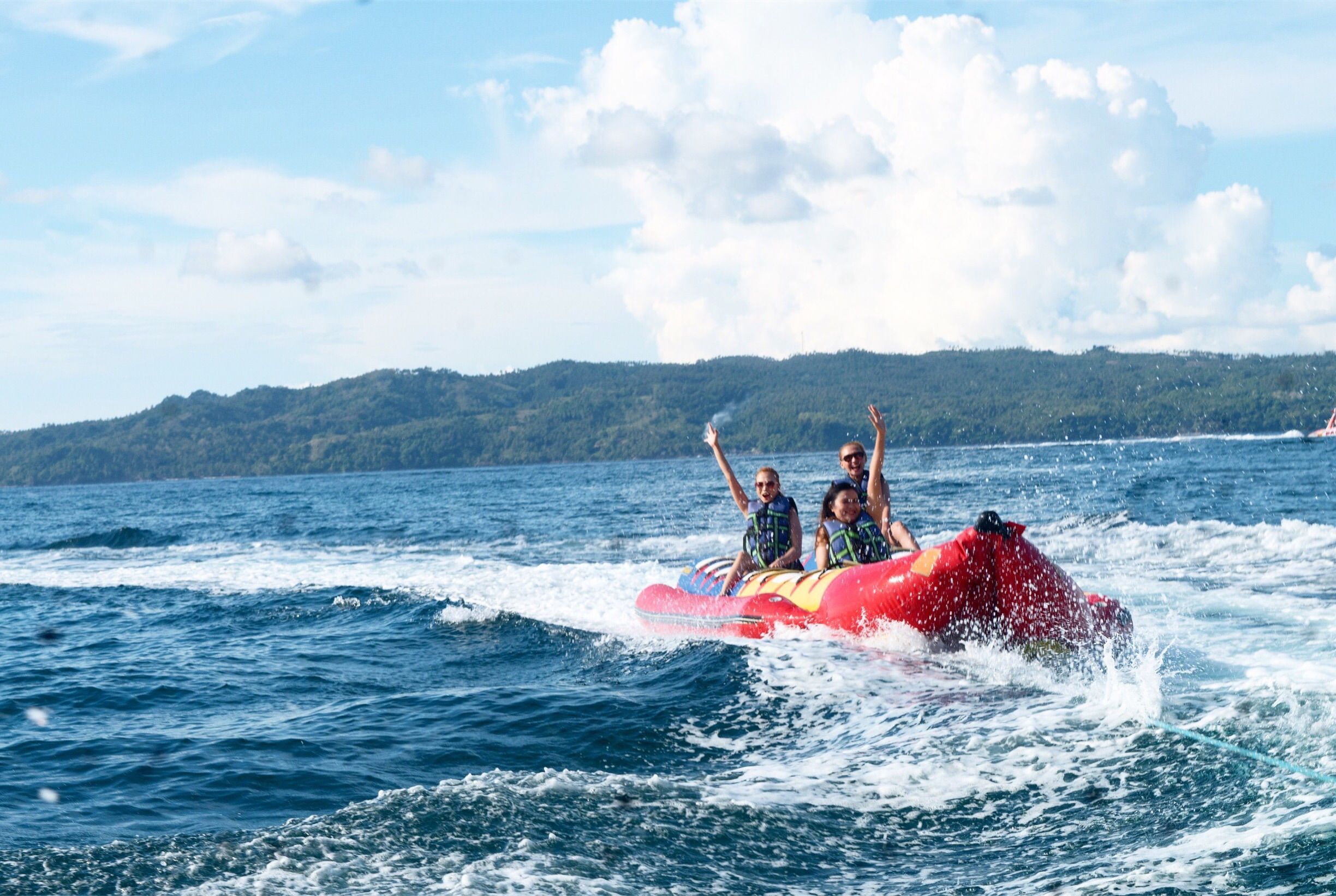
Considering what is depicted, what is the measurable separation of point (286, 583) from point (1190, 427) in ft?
317

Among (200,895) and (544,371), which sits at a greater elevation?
(544,371)

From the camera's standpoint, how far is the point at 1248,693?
21.4 ft

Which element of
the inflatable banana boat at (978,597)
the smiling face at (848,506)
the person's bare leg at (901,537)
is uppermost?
the smiling face at (848,506)

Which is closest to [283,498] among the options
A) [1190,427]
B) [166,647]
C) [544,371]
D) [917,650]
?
[166,647]

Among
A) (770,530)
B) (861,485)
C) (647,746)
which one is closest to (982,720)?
(647,746)

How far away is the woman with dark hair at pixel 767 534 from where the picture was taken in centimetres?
983

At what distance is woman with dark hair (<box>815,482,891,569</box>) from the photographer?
887 centimetres

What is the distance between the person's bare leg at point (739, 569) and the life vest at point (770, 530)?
72mm

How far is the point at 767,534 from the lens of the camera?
994cm

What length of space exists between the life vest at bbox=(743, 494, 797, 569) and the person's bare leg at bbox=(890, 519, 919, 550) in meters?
0.92

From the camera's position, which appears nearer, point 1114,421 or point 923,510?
point 923,510

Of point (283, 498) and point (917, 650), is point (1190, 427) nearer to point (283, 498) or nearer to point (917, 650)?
point (283, 498)

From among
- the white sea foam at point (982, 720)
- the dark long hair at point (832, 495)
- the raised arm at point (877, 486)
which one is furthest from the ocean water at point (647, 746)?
the raised arm at point (877, 486)

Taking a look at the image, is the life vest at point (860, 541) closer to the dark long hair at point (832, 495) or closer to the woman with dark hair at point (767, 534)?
the dark long hair at point (832, 495)
